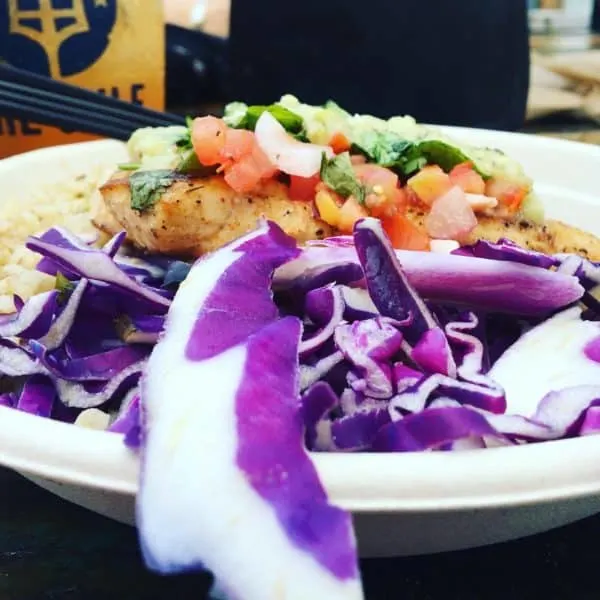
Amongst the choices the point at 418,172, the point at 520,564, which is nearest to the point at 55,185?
the point at 418,172

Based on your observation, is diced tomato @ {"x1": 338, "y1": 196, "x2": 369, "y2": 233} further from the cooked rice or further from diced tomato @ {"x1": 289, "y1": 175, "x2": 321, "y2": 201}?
the cooked rice

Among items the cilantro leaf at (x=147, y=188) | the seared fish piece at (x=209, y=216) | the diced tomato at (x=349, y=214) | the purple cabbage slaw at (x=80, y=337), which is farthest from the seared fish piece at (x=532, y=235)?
the purple cabbage slaw at (x=80, y=337)

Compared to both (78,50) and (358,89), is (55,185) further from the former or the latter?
(358,89)

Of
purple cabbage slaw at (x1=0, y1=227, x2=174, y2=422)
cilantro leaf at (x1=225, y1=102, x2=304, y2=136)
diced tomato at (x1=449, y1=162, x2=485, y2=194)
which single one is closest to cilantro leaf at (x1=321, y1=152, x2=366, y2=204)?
cilantro leaf at (x1=225, y1=102, x2=304, y2=136)

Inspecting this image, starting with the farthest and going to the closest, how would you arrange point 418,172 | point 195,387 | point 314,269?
point 418,172 → point 314,269 → point 195,387

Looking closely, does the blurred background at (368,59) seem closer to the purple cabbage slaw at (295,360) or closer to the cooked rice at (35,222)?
the cooked rice at (35,222)

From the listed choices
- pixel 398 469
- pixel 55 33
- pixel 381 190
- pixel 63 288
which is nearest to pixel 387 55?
pixel 55 33
